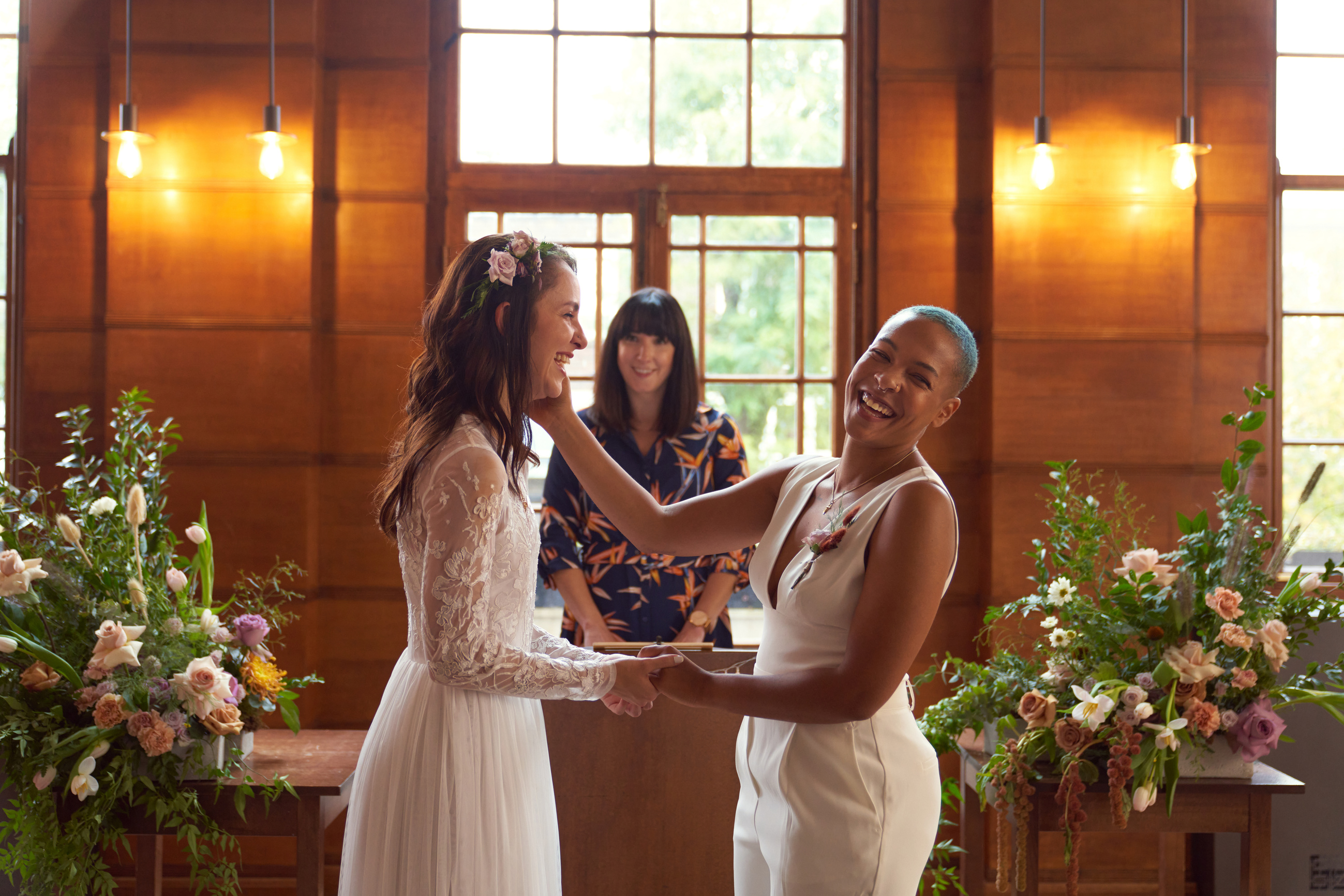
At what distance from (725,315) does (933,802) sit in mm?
2393

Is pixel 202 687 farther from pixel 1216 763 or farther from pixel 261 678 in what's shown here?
pixel 1216 763

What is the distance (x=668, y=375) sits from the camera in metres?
3.03

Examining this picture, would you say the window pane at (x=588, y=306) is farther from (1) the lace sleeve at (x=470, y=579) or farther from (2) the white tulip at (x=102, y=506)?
(1) the lace sleeve at (x=470, y=579)

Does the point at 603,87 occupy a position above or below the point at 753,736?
above

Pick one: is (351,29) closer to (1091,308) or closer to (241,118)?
(241,118)

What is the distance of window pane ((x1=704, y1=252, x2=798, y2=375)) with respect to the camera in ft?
12.5

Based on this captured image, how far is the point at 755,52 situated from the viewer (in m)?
3.79

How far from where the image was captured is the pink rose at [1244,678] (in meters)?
2.11

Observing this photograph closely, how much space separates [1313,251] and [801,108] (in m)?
1.97

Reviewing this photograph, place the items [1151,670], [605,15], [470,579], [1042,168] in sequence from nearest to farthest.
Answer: [470,579], [1151,670], [1042,168], [605,15]

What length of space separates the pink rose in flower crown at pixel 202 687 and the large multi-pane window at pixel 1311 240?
11.9 feet

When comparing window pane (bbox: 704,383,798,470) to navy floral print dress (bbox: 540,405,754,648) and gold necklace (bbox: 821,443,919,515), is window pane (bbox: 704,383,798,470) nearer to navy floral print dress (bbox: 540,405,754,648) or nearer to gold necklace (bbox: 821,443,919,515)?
navy floral print dress (bbox: 540,405,754,648)

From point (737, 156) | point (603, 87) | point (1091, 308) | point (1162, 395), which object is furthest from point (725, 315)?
point (1162, 395)

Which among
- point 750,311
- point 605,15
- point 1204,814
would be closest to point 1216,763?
point 1204,814
